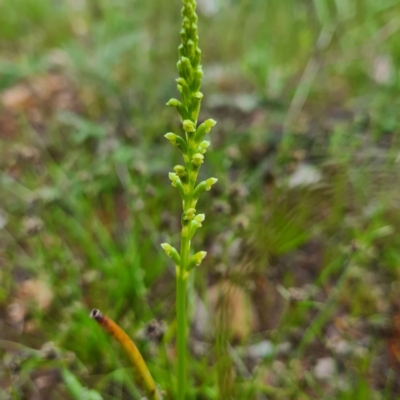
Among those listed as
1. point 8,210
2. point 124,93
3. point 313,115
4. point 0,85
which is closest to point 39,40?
point 0,85

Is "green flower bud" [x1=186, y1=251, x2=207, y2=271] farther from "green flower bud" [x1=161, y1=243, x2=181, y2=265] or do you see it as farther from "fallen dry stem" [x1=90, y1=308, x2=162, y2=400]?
"fallen dry stem" [x1=90, y1=308, x2=162, y2=400]

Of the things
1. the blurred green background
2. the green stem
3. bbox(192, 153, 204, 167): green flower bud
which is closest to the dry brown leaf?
the blurred green background

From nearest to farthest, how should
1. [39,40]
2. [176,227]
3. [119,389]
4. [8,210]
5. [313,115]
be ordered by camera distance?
1. [119,389]
2. [176,227]
3. [8,210]
4. [313,115]
5. [39,40]

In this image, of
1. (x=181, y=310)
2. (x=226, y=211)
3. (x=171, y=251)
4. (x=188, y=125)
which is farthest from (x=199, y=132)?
(x=226, y=211)

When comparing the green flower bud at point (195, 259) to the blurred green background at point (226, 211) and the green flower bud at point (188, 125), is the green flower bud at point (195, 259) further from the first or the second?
the blurred green background at point (226, 211)

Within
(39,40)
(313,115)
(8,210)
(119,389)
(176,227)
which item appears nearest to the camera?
(119,389)

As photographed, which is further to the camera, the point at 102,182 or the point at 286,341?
the point at 102,182

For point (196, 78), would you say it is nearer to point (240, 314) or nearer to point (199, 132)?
point (199, 132)

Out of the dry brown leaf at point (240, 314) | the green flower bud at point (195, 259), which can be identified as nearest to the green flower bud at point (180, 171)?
the green flower bud at point (195, 259)

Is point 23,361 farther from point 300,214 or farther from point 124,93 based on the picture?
point 124,93

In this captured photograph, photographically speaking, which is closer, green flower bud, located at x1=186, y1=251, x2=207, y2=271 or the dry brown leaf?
green flower bud, located at x1=186, y1=251, x2=207, y2=271
